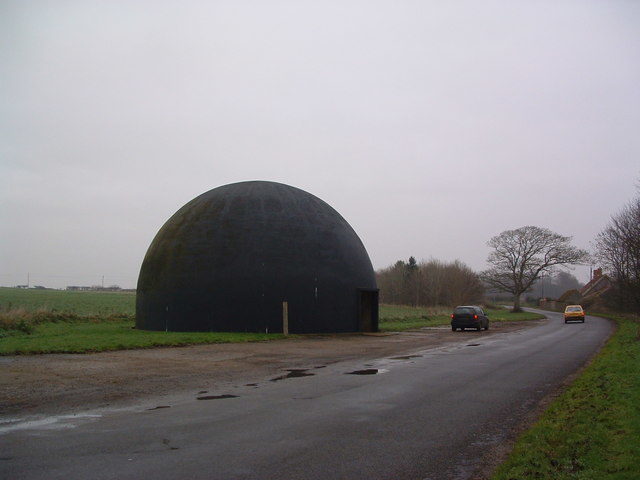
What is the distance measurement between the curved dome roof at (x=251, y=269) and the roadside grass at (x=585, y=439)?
16.2 metres

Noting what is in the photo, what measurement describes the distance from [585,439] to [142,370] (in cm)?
1008

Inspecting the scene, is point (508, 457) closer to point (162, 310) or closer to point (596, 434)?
point (596, 434)

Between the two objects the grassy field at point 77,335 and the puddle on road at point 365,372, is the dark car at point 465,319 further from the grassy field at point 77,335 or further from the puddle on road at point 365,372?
the puddle on road at point 365,372

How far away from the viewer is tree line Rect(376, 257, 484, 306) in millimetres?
89750

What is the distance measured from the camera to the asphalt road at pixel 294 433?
594 centimetres

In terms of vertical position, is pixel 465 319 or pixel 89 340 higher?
pixel 465 319

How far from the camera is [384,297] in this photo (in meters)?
95.5

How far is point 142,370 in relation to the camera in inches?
537

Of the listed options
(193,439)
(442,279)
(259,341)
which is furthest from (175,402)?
(442,279)

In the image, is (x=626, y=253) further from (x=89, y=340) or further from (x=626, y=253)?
(x=89, y=340)

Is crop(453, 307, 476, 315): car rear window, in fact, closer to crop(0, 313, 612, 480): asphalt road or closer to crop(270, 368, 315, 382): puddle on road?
crop(270, 368, 315, 382): puddle on road

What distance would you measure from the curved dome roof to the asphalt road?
1352 cm

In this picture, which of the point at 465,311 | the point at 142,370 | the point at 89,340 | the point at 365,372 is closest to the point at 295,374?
the point at 365,372

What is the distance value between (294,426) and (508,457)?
2883mm
